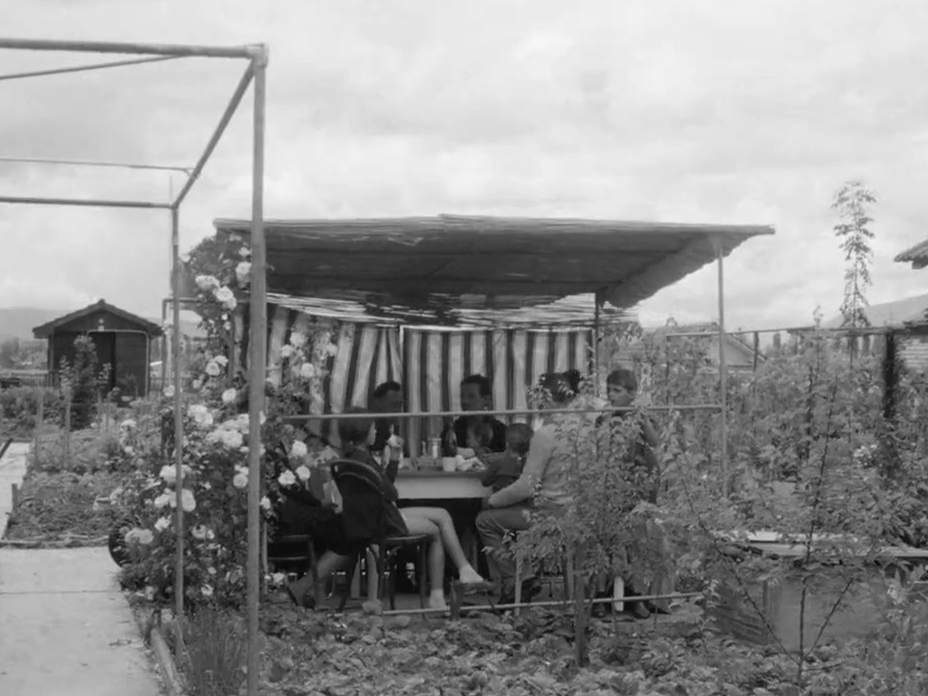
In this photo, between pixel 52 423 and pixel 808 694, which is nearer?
pixel 808 694

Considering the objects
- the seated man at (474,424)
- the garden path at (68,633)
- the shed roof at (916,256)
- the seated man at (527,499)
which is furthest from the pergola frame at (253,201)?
the shed roof at (916,256)

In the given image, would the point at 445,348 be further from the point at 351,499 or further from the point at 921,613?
the point at 921,613

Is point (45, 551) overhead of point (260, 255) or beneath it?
beneath

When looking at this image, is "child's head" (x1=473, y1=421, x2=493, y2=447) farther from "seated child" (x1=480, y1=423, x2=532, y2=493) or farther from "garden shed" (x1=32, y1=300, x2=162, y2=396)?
"garden shed" (x1=32, y1=300, x2=162, y2=396)

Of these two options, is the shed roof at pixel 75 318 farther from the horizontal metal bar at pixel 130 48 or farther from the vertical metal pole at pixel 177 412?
the horizontal metal bar at pixel 130 48

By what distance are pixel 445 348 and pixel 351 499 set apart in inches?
216

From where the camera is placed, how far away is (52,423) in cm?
2984

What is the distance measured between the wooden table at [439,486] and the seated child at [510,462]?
0.12 meters

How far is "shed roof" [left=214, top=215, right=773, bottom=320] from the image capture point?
848cm

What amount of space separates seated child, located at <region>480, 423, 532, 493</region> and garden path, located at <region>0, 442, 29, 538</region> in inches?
243

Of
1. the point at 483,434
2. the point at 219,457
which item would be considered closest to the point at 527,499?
the point at 219,457

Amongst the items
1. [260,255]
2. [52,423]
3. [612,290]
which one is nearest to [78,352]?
[52,423]

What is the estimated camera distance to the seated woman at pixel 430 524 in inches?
357

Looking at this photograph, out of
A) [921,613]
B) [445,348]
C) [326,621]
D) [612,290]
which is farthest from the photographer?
[445,348]
